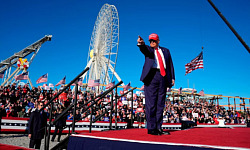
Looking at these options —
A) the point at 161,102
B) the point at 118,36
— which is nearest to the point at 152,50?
the point at 161,102

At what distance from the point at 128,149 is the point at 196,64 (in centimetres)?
1680

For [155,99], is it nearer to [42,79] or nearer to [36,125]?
[36,125]

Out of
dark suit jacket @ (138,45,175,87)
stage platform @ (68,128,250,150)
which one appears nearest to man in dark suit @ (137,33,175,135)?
dark suit jacket @ (138,45,175,87)

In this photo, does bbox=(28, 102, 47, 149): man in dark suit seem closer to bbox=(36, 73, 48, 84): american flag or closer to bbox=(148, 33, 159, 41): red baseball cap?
bbox=(148, 33, 159, 41): red baseball cap

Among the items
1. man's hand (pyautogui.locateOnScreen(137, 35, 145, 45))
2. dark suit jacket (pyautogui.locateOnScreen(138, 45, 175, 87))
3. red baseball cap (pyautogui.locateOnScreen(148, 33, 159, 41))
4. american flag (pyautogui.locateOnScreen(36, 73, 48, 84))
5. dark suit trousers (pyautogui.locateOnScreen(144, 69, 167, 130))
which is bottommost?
dark suit trousers (pyautogui.locateOnScreen(144, 69, 167, 130))

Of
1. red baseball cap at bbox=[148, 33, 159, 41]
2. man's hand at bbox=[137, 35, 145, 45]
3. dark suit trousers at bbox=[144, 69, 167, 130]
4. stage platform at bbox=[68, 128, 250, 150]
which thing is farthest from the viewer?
red baseball cap at bbox=[148, 33, 159, 41]

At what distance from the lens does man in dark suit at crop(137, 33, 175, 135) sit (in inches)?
120

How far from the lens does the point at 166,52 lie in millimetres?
3381

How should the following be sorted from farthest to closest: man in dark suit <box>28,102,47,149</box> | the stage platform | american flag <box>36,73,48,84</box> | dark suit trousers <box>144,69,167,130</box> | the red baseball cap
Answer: american flag <box>36,73,48,84</box>, man in dark suit <box>28,102,47,149</box>, the red baseball cap, dark suit trousers <box>144,69,167,130</box>, the stage platform

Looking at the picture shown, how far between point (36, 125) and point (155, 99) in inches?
128

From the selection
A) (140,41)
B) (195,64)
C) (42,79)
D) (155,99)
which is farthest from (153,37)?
(195,64)

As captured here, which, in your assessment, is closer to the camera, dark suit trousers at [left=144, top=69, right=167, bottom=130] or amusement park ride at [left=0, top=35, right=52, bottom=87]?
dark suit trousers at [left=144, top=69, right=167, bottom=130]

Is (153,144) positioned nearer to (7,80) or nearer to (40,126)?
(40,126)

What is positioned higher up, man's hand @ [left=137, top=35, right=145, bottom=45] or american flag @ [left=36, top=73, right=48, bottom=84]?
american flag @ [left=36, top=73, right=48, bottom=84]
